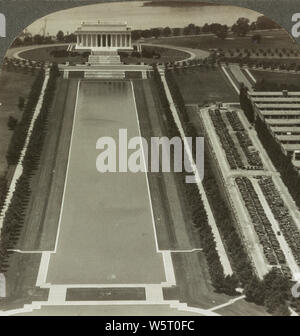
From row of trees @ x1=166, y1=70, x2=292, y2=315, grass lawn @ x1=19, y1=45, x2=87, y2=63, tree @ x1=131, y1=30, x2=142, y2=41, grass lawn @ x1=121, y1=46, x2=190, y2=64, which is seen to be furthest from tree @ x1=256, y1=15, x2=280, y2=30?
row of trees @ x1=166, y1=70, x2=292, y2=315

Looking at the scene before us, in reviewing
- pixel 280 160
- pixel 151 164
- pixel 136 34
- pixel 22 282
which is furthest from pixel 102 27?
pixel 22 282

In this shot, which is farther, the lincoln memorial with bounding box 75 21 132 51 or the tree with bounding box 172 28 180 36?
the tree with bounding box 172 28 180 36

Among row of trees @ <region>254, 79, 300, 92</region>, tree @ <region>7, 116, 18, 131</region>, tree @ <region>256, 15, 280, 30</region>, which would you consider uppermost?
tree @ <region>256, 15, 280, 30</region>

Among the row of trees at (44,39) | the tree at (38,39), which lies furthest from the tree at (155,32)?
the tree at (38,39)

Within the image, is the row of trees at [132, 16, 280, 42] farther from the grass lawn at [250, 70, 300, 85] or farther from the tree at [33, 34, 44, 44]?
the tree at [33, 34, 44, 44]

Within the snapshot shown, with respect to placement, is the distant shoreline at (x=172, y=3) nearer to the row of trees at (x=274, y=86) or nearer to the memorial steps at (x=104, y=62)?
the row of trees at (x=274, y=86)
